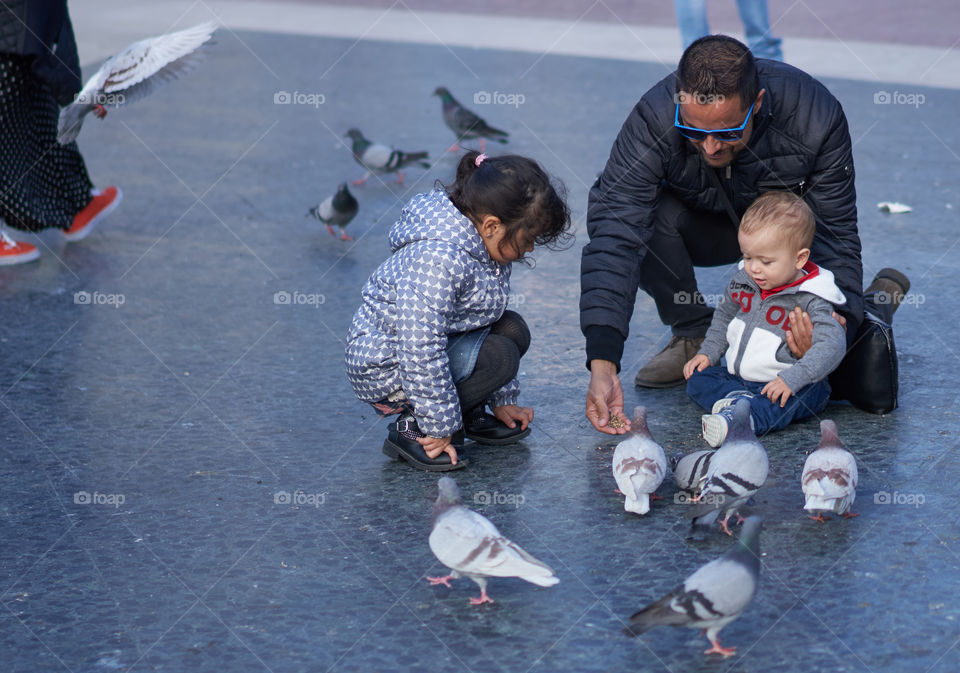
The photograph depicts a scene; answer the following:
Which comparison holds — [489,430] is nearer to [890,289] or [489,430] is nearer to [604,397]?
[604,397]

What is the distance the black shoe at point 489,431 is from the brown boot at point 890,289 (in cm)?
136

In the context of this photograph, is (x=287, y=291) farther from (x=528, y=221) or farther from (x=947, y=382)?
(x=947, y=382)

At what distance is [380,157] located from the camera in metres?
6.82

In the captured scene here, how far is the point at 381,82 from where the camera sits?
934 centimetres

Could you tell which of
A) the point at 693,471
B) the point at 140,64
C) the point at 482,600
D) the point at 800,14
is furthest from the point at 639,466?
the point at 800,14

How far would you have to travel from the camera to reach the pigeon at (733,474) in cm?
297

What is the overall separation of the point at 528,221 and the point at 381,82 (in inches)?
248

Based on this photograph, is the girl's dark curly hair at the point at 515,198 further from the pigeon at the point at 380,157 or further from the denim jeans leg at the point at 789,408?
the pigeon at the point at 380,157

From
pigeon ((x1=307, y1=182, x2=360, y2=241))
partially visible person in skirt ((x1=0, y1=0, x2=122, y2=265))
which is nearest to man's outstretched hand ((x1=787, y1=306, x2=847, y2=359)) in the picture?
pigeon ((x1=307, y1=182, x2=360, y2=241))

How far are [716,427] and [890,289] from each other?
3.80 feet

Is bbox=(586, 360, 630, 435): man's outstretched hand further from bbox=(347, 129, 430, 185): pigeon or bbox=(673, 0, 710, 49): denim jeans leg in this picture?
bbox=(673, 0, 710, 49): denim jeans leg

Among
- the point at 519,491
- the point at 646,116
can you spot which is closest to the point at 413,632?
the point at 519,491

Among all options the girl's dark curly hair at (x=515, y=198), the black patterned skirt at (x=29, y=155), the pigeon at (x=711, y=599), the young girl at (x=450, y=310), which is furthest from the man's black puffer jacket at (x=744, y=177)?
the black patterned skirt at (x=29, y=155)

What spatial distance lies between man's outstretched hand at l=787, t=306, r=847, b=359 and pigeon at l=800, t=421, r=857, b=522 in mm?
603
